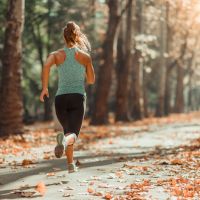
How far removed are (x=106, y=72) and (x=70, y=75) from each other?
56.8ft

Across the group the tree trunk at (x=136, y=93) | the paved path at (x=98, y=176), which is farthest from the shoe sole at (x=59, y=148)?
the tree trunk at (x=136, y=93)

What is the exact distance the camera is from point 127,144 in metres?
15.8

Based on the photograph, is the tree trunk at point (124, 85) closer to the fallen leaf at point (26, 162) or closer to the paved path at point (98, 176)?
the paved path at point (98, 176)

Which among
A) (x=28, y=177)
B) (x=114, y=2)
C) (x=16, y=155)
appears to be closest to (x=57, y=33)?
(x=114, y=2)

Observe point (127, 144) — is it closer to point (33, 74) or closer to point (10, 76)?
point (10, 76)

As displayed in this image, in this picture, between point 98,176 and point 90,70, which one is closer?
point 90,70

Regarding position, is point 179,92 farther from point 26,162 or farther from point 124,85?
point 26,162

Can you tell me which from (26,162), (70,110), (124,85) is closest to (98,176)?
(70,110)

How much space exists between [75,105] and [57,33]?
29.8 meters

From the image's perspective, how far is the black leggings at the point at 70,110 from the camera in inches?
306

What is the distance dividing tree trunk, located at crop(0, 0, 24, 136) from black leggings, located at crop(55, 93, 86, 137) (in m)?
8.44

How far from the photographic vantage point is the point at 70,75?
781 cm

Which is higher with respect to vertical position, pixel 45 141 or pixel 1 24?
pixel 1 24

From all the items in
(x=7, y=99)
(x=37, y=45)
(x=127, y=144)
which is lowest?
(x=127, y=144)
